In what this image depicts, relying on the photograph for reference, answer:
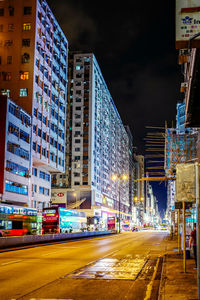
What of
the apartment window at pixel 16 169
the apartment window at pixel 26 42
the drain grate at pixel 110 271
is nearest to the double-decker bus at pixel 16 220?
the apartment window at pixel 16 169

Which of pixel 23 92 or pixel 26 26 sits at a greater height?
pixel 26 26

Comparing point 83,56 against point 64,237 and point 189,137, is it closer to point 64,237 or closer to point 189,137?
point 64,237

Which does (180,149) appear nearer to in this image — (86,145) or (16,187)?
(16,187)

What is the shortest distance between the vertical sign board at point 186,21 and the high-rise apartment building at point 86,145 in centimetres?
8898

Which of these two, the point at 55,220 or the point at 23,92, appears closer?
the point at 55,220

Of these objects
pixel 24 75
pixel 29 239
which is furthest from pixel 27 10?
pixel 29 239

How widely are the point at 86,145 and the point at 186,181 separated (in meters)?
92.5

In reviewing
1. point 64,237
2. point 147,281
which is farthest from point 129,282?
point 64,237

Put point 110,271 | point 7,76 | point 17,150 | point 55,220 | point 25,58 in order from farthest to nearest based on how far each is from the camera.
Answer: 1. point 7,76
2. point 25,58
3. point 17,150
4. point 55,220
5. point 110,271

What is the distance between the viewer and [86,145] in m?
99.3

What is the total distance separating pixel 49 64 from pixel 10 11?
467 inches

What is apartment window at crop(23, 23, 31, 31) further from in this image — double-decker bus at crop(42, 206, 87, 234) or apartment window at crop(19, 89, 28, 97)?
double-decker bus at crop(42, 206, 87, 234)

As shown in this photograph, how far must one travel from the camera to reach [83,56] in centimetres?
10675

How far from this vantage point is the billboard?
686 cm
